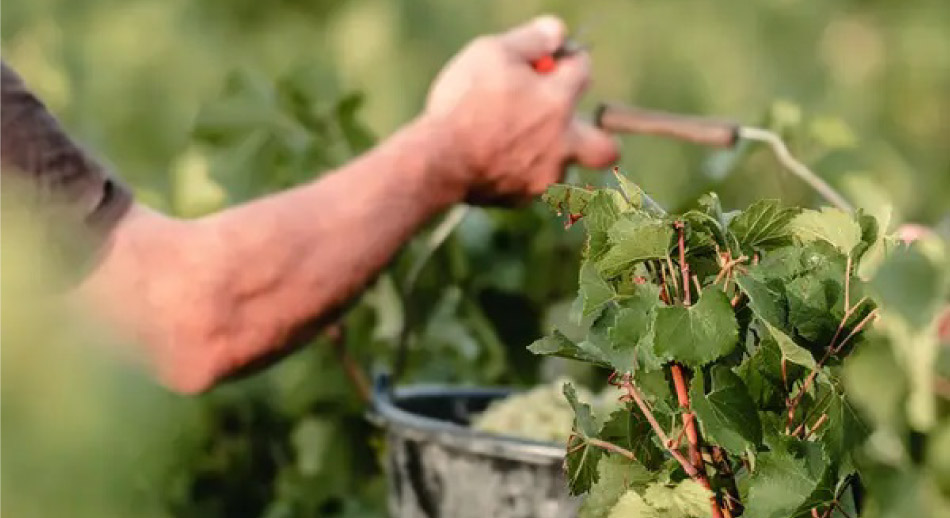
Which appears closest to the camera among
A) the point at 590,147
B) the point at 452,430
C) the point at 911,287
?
the point at 911,287

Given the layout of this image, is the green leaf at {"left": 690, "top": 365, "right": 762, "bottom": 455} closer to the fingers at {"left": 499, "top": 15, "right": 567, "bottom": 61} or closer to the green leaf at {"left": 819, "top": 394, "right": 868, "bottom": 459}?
the green leaf at {"left": 819, "top": 394, "right": 868, "bottom": 459}

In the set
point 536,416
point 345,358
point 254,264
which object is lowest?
point 345,358

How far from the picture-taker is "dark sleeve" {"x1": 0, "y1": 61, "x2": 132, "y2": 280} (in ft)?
5.48

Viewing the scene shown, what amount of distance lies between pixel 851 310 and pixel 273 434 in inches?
68.1

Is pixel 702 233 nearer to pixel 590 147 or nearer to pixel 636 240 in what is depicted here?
pixel 636 240

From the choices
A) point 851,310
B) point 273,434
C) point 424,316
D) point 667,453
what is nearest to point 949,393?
point 851,310

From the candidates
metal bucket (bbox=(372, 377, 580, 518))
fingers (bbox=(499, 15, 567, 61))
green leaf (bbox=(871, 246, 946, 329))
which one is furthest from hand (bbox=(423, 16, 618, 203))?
green leaf (bbox=(871, 246, 946, 329))

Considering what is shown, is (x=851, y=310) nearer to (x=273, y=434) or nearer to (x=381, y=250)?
(x=381, y=250)

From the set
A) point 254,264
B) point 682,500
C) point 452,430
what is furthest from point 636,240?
point 254,264

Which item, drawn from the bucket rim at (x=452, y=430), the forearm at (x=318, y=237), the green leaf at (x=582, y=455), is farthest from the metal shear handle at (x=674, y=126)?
the green leaf at (x=582, y=455)

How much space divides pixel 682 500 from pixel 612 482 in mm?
74

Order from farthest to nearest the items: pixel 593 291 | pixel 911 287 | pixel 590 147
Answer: pixel 590 147, pixel 593 291, pixel 911 287

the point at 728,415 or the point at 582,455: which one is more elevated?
the point at 728,415

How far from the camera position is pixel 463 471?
165 centimetres
